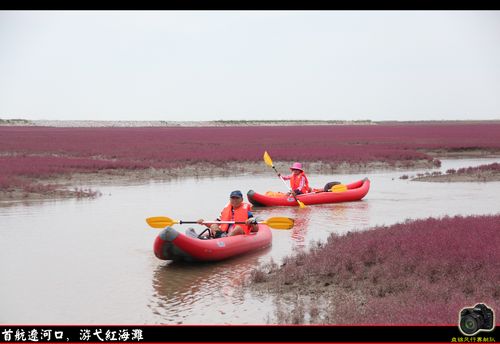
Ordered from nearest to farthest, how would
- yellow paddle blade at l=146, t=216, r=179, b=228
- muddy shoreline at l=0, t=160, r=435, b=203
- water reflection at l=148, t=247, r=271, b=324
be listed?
water reflection at l=148, t=247, r=271, b=324 → yellow paddle blade at l=146, t=216, r=179, b=228 → muddy shoreline at l=0, t=160, r=435, b=203

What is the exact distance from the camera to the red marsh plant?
24.3ft

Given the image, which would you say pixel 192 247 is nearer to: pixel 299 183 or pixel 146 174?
pixel 299 183

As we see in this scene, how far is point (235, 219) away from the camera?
12.4 meters

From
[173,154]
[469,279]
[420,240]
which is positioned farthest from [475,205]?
[173,154]

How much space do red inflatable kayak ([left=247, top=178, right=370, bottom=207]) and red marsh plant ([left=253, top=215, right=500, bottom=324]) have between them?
23.6 feet

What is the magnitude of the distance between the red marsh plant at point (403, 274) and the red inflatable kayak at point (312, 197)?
7201 mm

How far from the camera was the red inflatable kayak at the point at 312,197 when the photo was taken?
1881 centimetres

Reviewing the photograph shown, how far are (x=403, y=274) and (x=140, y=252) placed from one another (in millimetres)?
5619

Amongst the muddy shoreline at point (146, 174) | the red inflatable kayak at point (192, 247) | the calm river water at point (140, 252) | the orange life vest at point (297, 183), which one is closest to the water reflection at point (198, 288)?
the calm river water at point (140, 252)

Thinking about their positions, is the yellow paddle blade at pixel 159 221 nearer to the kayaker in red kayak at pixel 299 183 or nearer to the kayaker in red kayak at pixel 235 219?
the kayaker in red kayak at pixel 235 219

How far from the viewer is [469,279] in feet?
27.3

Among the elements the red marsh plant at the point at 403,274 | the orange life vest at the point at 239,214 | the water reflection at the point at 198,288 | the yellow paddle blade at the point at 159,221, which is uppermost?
the orange life vest at the point at 239,214

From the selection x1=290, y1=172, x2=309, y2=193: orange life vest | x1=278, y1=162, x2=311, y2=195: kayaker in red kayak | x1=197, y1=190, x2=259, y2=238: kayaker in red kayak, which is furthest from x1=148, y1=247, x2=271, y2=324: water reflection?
x1=290, y1=172, x2=309, y2=193: orange life vest

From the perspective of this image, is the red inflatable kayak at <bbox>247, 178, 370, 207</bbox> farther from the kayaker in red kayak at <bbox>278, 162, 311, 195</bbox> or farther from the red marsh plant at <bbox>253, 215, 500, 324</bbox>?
the red marsh plant at <bbox>253, 215, 500, 324</bbox>
